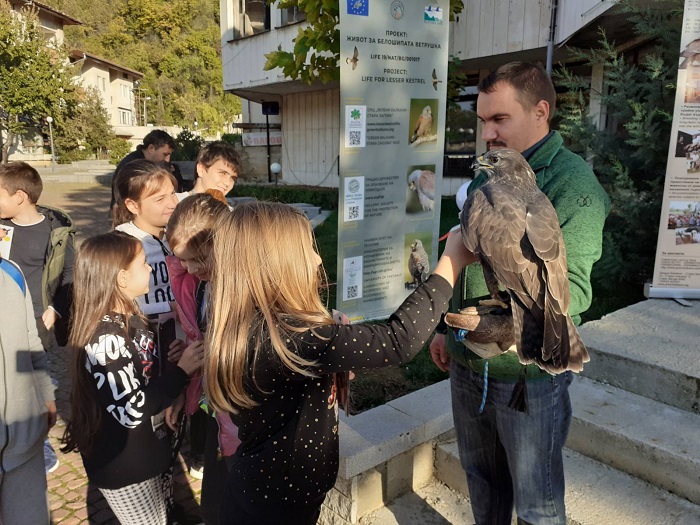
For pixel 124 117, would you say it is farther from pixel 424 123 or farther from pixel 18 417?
pixel 18 417

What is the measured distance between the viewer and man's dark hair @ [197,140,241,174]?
387cm

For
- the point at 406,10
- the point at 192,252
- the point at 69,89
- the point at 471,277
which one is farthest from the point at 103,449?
the point at 69,89

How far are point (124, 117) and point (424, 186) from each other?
42.9 meters

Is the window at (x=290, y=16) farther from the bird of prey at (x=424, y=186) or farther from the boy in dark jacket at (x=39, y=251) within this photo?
the boy in dark jacket at (x=39, y=251)

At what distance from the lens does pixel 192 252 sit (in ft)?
8.43

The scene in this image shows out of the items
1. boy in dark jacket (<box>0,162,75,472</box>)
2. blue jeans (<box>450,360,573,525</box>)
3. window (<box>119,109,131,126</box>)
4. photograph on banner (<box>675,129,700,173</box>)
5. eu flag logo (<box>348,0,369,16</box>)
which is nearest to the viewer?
blue jeans (<box>450,360,573,525</box>)

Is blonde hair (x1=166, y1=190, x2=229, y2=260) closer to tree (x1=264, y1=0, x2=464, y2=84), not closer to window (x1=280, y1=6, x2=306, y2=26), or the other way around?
tree (x1=264, y1=0, x2=464, y2=84)

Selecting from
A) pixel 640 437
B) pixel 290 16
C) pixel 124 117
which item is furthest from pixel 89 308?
pixel 124 117

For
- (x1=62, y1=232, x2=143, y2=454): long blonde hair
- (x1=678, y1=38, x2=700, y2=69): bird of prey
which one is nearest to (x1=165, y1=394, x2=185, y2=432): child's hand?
(x1=62, y1=232, x2=143, y2=454): long blonde hair

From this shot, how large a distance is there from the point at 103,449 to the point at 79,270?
793mm

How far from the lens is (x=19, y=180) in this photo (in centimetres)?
342

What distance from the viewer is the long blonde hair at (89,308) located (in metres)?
2.15

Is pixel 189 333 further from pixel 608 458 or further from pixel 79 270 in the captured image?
pixel 608 458

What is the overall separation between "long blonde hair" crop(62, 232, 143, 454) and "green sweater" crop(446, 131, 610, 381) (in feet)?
5.13
